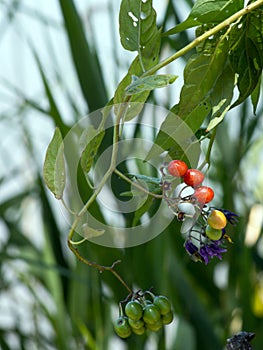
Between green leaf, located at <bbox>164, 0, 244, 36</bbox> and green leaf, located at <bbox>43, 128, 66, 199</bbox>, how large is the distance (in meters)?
0.08

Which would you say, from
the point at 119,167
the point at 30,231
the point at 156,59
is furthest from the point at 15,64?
the point at 156,59

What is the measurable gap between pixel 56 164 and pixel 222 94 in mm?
93

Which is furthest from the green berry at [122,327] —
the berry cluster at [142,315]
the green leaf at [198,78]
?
the green leaf at [198,78]

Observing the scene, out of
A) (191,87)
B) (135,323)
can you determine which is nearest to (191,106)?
(191,87)

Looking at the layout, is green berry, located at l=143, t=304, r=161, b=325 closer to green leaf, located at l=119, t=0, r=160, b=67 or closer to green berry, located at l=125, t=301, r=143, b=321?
green berry, located at l=125, t=301, r=143, b=321

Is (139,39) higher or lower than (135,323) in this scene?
higher

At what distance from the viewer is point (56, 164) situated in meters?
0.34

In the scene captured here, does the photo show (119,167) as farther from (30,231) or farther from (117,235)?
(30,231)

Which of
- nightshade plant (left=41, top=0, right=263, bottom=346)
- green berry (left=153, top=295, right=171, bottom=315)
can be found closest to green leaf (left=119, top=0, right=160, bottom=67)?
nightshade plant (left=41, top=0, right=263, bottom=346)

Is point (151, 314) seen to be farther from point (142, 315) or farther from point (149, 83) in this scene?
point (149, 83)

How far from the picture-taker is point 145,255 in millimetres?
912

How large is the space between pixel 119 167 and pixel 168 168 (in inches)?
15.7

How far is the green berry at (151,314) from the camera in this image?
346 millimetres

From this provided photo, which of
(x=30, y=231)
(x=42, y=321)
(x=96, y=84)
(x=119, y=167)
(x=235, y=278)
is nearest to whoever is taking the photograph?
(x=119, y=167)
